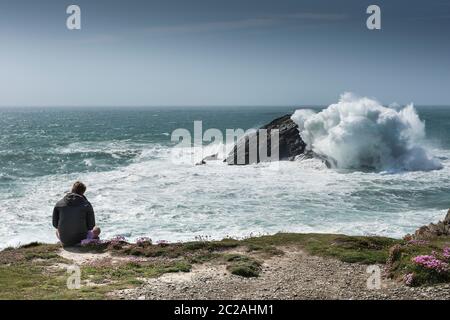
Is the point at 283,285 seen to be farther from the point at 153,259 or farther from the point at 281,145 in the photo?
the point at 281,145

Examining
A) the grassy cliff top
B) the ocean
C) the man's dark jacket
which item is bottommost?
the ocean

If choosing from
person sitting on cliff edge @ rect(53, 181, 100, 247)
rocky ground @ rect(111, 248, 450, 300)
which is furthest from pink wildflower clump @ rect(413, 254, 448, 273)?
person sitting on cliff edge @ rect(53, 181, 100, 247)

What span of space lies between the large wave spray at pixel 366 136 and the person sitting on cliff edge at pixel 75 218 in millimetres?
30363

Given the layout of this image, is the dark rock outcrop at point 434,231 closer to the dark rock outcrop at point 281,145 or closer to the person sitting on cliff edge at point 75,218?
the person sitting on cliff edge at point 75,218

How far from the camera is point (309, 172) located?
37.4m

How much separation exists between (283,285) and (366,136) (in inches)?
1366

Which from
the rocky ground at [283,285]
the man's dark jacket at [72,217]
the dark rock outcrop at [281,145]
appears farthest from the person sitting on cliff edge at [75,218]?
the dark rock outcrop at [281,145]

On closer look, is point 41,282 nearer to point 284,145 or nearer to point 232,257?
point 232,257

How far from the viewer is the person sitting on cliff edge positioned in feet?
43.6

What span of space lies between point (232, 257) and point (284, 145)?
112 feet

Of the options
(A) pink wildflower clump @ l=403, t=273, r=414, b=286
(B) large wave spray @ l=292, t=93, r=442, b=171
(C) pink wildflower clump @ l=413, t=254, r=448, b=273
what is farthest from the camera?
(B) large wave spray @ l=292, t=93, r=442, b=171

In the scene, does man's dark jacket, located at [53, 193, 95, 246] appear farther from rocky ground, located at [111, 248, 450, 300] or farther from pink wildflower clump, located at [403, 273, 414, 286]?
pink wildflower clump, located at [403, 273, 414, 286]

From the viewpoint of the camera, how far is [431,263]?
34.5ft

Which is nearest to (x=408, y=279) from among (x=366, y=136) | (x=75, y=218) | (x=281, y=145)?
(x=75, y=218)
